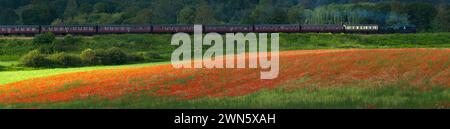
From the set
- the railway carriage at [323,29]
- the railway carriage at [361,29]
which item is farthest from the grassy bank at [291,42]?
the railway carriage at [361,29]

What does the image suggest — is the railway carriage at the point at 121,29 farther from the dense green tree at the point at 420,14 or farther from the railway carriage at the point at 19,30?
the dense green tree at the point at 420,14

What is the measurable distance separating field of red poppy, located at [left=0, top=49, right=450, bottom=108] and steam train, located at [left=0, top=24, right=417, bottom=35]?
50930 millimetres

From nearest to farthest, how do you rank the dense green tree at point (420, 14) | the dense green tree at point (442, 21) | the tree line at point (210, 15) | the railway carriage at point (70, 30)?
the railway carriage at point (70, 30)
the dense green tree at point (442, 21)
the tree line at point (210, 15)
the dense green tree at point (420, 14)

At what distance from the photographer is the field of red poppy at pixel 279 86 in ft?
92.6

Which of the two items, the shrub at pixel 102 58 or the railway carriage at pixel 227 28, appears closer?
the shrub at pixel 102 58

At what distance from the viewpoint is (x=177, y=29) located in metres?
91.0

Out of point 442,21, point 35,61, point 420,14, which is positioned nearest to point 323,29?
point 442,21

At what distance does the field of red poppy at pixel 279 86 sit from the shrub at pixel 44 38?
41637mm

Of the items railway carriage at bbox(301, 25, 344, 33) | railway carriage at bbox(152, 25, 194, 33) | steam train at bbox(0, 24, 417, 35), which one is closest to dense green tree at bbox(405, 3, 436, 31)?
steam train at bbox(0, 24, 417, 35)

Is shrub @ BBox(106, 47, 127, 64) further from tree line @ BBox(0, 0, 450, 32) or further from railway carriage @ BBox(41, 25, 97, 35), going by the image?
tree line @ BBox(0, 0, 450, 32)

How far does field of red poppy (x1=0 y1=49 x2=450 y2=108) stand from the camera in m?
28.2

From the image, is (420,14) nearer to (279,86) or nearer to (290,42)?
(290,42)

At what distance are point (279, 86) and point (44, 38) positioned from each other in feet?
172
